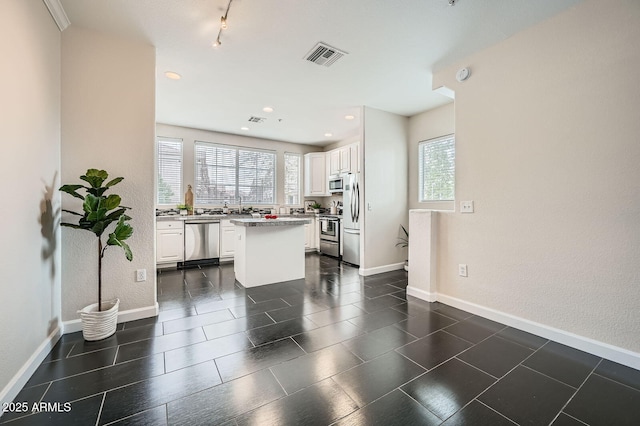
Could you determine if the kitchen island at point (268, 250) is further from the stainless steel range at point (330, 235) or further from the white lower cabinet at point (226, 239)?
the stainless steel range at point (330, 235)

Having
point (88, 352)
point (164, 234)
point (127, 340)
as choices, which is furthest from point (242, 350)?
point (164, 234)

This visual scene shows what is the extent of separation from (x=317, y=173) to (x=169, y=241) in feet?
11.6

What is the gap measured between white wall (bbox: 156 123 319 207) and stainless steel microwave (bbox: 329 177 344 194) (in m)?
1.31

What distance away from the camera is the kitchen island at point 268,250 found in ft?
12.2

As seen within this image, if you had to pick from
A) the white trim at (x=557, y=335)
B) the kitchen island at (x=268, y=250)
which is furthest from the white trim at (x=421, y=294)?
the kitchen island at (x=268, y=250)

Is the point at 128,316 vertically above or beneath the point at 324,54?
beneath

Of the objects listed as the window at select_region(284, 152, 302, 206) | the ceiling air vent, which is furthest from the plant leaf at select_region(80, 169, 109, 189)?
the window at select_region(284, 152, 302, 206)

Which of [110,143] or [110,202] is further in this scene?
[110,143]

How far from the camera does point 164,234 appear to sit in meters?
4.80

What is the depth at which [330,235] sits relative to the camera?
602 cm

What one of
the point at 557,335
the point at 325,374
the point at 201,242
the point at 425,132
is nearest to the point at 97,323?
the point at 325,374

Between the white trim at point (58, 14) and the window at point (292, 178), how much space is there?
15.3 feet

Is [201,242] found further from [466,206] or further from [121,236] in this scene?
[466,206]

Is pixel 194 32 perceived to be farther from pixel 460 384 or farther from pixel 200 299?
pixel 460 384
